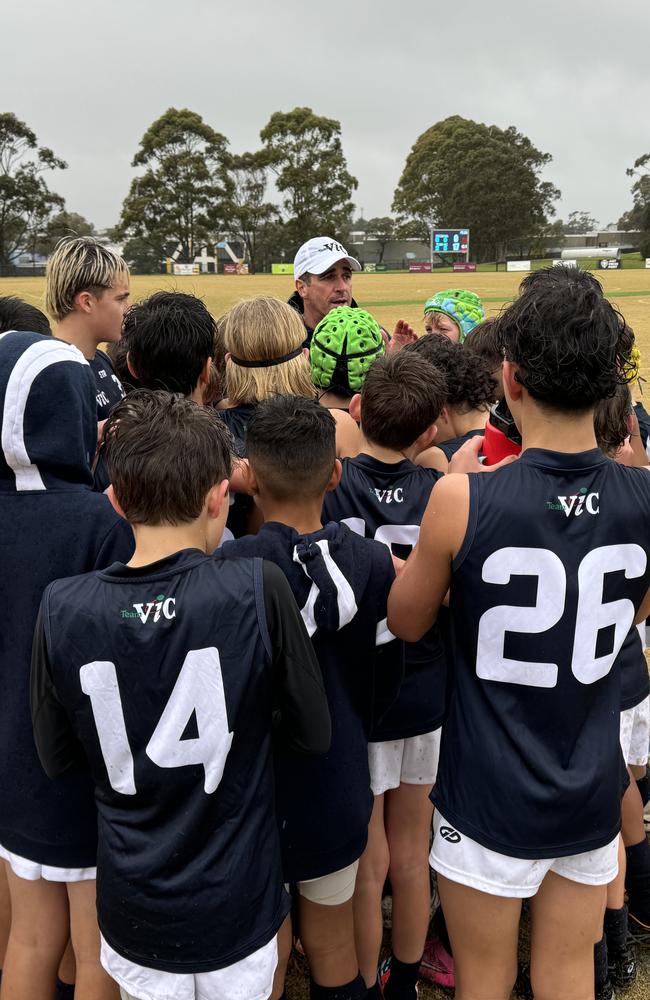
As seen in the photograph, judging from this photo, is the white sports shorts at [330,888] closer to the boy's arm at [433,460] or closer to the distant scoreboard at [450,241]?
the boy's arm at [433,460]

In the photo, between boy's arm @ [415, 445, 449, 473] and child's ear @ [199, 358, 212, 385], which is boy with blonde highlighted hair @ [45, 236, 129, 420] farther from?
boy's arm @ [415, 445, 449, 473]

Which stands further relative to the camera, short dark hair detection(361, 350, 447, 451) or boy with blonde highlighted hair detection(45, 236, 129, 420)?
boy with blonde highlighted hair detection(45, 236, 129, 420)

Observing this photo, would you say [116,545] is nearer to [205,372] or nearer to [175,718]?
[175,718]

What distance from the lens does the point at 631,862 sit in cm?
268

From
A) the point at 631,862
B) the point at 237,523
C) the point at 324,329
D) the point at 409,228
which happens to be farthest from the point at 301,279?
the point at 409,228

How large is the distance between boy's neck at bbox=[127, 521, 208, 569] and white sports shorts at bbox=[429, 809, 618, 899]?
96 centimetres

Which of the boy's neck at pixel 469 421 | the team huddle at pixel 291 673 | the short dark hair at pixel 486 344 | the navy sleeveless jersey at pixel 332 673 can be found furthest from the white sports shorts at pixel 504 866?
the short dark hair at pixel 486 344

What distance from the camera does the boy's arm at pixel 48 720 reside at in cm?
161

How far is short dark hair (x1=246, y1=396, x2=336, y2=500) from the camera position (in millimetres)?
1909

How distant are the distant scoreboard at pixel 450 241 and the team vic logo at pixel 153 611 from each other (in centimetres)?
5900

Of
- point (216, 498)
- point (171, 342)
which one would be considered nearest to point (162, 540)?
point (216, 498)

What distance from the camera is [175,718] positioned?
1.57 meters

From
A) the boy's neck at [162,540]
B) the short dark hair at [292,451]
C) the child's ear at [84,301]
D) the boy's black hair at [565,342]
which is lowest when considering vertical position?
the boy's neck at [162,540]

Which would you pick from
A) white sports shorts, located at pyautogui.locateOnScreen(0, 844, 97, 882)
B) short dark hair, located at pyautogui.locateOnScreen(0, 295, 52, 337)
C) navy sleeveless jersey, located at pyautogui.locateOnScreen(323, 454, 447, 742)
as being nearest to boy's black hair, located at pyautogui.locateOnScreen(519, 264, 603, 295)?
navy sleeveless jersey, located at pyautogui.locateOnScreen(323, 454, 447, 742)
